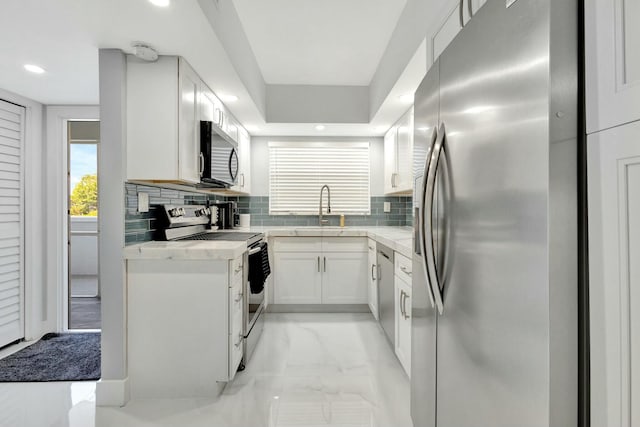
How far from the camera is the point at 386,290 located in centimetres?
258

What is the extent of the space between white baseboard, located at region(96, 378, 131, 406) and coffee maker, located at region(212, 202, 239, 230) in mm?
1820

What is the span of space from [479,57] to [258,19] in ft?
6.33

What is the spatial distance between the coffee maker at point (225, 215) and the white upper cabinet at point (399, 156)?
1.82 metres

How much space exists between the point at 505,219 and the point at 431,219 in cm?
35

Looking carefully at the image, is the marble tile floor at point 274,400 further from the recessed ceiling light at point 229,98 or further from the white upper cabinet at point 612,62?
the recessed ceiling light at point 229,98

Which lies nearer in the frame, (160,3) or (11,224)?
(160,3)

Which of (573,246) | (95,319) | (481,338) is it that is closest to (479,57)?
(573,246)

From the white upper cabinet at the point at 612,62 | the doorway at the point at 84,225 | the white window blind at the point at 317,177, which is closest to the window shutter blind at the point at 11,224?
the doorway at the point at 84,225

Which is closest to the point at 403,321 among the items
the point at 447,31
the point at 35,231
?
the point at 447,31

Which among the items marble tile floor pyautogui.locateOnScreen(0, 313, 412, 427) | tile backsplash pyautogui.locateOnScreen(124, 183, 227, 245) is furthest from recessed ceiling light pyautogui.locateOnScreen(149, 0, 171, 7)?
marble tile floor pyautogui.locateOnScreen(0, 313, 412, 427)

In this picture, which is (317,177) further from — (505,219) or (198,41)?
(505,219)

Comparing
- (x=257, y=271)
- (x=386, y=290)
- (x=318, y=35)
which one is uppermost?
(x=318, y=35)

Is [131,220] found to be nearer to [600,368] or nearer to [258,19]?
[258,19]

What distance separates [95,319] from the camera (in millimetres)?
3383
